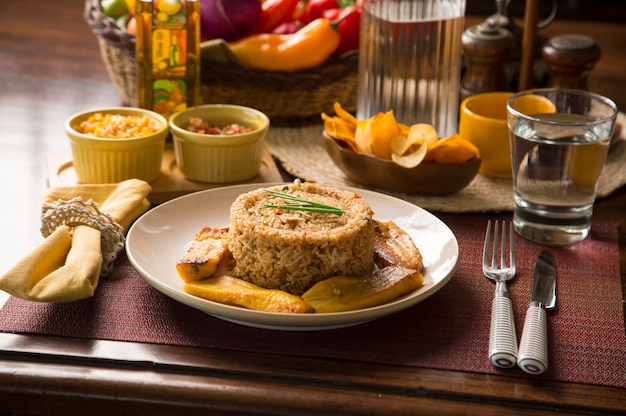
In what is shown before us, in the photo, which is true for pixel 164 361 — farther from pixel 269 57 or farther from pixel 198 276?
pixel 269 57

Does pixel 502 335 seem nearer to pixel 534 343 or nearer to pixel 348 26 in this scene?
pixel 534 343

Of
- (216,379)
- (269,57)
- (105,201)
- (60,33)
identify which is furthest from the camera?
(60,33)

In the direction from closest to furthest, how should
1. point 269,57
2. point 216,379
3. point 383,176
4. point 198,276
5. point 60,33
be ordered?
1. point 216,379
2. point 198,276
3. point 383,176
4. point 269,57
5. point 60,33

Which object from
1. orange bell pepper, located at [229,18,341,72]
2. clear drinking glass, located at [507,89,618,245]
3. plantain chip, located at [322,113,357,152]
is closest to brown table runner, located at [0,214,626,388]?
clear drinking glass, located at [507,89,618,245]

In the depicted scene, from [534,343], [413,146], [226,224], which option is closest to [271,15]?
[413,146]

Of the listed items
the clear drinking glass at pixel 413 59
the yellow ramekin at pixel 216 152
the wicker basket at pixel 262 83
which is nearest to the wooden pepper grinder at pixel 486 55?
the clear drinking glass at pixel 413 59

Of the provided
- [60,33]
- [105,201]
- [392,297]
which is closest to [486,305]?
[392,297]

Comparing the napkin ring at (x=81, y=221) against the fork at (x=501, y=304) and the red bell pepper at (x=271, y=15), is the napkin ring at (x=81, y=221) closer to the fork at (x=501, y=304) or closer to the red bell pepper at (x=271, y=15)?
the fork at (x=501, y=304)
